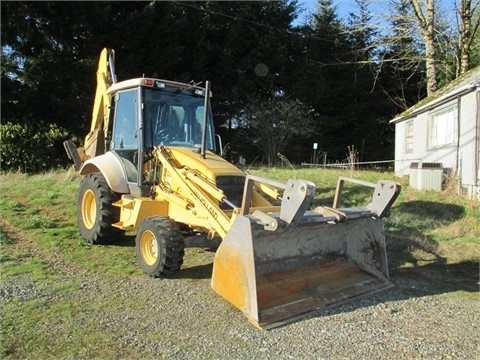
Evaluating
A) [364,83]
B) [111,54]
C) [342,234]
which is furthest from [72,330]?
[364,83]

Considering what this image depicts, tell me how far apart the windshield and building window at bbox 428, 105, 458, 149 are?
32.7 feet

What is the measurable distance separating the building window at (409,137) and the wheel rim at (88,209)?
14465mm

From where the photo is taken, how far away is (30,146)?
Result: 18938mm

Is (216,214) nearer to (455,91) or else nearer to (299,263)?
(299,263)

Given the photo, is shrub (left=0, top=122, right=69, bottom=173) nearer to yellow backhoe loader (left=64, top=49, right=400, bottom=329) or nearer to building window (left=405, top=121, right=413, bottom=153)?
yellow backhoe loader (left=64, top=49, right=400, bottom=329)

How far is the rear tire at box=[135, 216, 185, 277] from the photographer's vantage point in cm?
599

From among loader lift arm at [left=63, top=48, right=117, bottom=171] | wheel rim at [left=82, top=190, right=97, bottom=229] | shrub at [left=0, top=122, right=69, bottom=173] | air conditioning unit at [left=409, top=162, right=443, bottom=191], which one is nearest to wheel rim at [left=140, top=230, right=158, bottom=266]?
wheel rim at [left=82, top=190, right=97, bottom=229]

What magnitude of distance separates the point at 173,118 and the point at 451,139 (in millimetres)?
10743

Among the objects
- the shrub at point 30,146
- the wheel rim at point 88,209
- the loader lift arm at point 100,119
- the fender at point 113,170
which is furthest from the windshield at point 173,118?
→ the shrub at point 30,146

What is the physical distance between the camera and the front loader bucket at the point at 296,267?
5082 mm

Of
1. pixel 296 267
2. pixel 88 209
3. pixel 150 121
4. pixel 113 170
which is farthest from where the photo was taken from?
pixel 88 209

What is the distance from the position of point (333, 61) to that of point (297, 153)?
7416mm

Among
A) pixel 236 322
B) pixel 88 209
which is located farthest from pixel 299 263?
pixel 88 209

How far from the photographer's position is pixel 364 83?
34.8 meters
